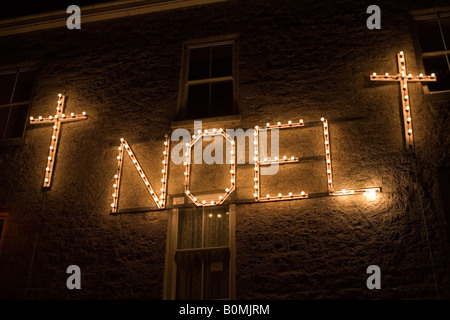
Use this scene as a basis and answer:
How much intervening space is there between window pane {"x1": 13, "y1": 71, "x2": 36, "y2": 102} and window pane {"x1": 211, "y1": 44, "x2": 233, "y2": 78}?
3.42 meters

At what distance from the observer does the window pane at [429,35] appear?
27.2ft

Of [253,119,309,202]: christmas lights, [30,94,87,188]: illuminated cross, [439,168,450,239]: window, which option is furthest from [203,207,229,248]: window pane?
[439,168,450,239]: window

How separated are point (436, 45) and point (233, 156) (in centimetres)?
370

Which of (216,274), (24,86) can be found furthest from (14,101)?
(216,274)

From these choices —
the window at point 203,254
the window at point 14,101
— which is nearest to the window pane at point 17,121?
the window at point 14,101

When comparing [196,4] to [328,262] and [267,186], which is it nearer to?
[267,186]

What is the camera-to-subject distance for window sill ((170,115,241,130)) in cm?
813

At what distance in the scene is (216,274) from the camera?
7238mm

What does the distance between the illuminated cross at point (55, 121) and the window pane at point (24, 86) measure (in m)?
0.93

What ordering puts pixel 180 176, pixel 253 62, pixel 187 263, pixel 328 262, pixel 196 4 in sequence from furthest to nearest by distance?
1. pixel 196 4
2. pixel 253 62
3. pixel 180 176
4. pixel 187 263
5. pixel 328 262

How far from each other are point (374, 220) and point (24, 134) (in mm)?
5930

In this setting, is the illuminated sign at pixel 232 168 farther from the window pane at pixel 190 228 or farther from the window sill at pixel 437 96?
the window sill at pixel 437 96

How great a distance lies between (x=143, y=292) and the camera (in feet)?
23.7
